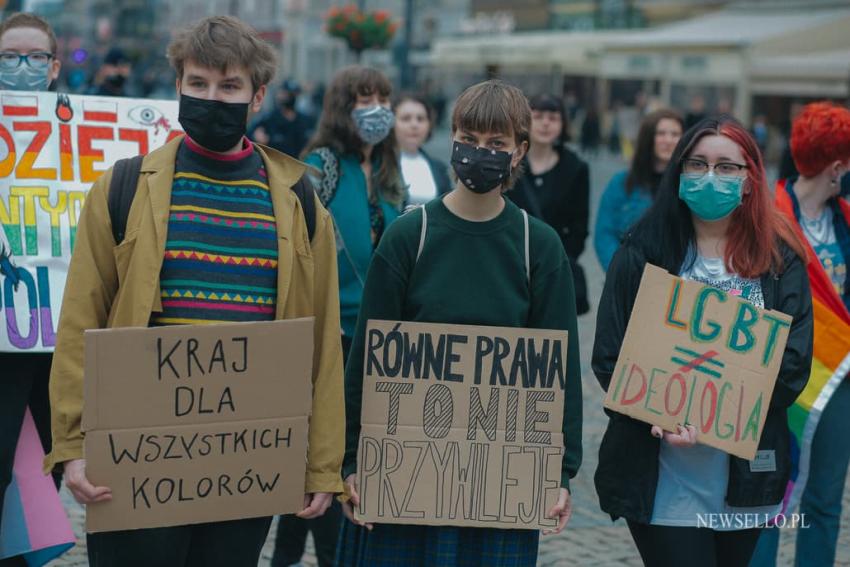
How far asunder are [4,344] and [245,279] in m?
1.19

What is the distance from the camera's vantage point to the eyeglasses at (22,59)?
468cm

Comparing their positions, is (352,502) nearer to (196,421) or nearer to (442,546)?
(442,546)

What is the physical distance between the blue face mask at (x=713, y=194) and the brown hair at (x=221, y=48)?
1348mm

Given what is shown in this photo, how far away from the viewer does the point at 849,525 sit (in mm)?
6008

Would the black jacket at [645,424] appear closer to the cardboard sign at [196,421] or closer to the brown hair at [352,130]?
the cardboard sign at [196,421]

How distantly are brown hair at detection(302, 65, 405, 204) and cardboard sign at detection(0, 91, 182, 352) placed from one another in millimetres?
832

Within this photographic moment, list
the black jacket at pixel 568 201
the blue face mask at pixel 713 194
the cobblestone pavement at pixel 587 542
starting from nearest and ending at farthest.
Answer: the blue face mask at pixel 713 194 < the cobblestone pavement at pixel 587 542 < the black jacket at pixel 568 201

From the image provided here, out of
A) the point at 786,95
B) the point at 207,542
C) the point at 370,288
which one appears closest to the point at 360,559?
the point at 207,542

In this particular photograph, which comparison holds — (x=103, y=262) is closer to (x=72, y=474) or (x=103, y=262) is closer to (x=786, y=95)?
(x=72, y=474)

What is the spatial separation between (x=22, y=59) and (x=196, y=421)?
217cm

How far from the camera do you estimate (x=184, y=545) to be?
3.20 meters

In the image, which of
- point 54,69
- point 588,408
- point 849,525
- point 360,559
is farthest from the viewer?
point 588,408

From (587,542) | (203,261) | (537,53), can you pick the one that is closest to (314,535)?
(587,542)

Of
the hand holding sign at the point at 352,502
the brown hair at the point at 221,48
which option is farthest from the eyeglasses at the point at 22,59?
the hand holding sign at the point at 352,502
